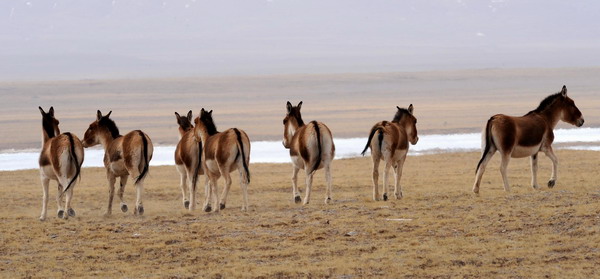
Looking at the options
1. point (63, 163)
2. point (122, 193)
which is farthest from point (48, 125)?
point (122, 193)

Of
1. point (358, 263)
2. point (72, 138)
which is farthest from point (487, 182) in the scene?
point (358, 263)

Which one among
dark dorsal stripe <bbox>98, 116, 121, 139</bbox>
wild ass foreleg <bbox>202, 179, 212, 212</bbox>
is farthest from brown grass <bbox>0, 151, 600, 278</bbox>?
dark dorsal stripe <bbox>98, 116, 121, 139</bbox>

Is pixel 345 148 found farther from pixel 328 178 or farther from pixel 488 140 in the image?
pixel 488 140

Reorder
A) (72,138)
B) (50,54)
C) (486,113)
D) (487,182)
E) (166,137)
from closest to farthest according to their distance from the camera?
(72,138) < (487,182) < (166,137) < (486,113) < (50,54)

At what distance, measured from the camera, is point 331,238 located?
540 inches

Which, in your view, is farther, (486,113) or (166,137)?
(486,113)

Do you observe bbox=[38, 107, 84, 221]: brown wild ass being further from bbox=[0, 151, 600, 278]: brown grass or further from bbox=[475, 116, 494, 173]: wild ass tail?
bbox=[475, 116, 494, 173]: wild ass tail

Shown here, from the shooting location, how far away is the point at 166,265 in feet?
40.3

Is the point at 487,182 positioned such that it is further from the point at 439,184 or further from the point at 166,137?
the point at 166,137

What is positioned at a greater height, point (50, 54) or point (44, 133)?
point (50, 54)

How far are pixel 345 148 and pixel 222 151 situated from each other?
21517 mm

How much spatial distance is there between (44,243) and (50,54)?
141328mm

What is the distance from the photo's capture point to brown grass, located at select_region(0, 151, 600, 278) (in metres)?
11.7

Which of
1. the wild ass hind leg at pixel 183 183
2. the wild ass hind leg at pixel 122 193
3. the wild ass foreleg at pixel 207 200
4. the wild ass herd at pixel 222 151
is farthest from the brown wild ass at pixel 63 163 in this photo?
the wild ass foreleg at pixel 207 200
